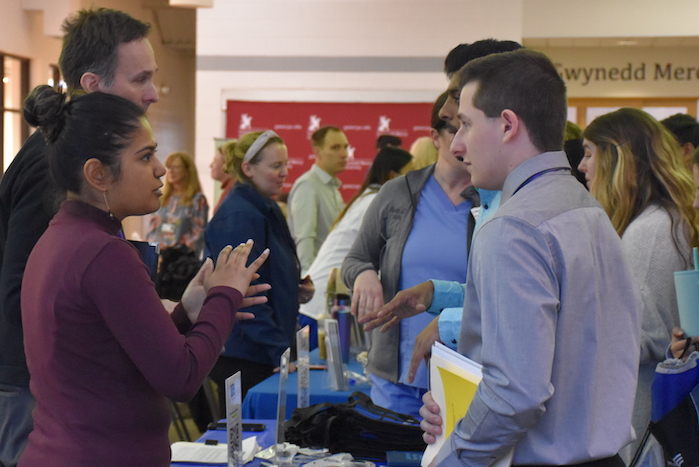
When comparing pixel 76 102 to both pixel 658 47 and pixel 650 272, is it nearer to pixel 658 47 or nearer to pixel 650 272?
pixel 650 272

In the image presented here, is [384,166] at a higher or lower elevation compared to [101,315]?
higher

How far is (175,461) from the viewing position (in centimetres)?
187

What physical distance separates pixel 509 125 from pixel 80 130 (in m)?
0.74

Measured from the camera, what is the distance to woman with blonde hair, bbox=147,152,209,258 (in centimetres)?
628

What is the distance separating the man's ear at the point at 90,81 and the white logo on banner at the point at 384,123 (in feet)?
20.5

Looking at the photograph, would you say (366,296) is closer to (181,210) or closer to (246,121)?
(181,210)

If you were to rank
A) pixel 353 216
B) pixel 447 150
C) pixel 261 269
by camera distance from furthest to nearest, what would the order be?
pixel 353 216 < pixel 261 269 < pixel 447 150

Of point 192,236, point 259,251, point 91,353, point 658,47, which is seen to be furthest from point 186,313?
point 658,47

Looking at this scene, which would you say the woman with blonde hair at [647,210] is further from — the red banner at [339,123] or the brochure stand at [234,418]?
the red banner at [339,123]

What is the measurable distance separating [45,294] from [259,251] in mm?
1773

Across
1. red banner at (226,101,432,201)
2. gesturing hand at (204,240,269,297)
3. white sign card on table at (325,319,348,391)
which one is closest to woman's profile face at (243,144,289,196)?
white sign card on table at (325,319,348,391)

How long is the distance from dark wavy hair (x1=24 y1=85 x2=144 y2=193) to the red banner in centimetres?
660

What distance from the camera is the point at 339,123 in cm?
792

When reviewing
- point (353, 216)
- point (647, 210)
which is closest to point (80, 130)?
point (647, 210)
